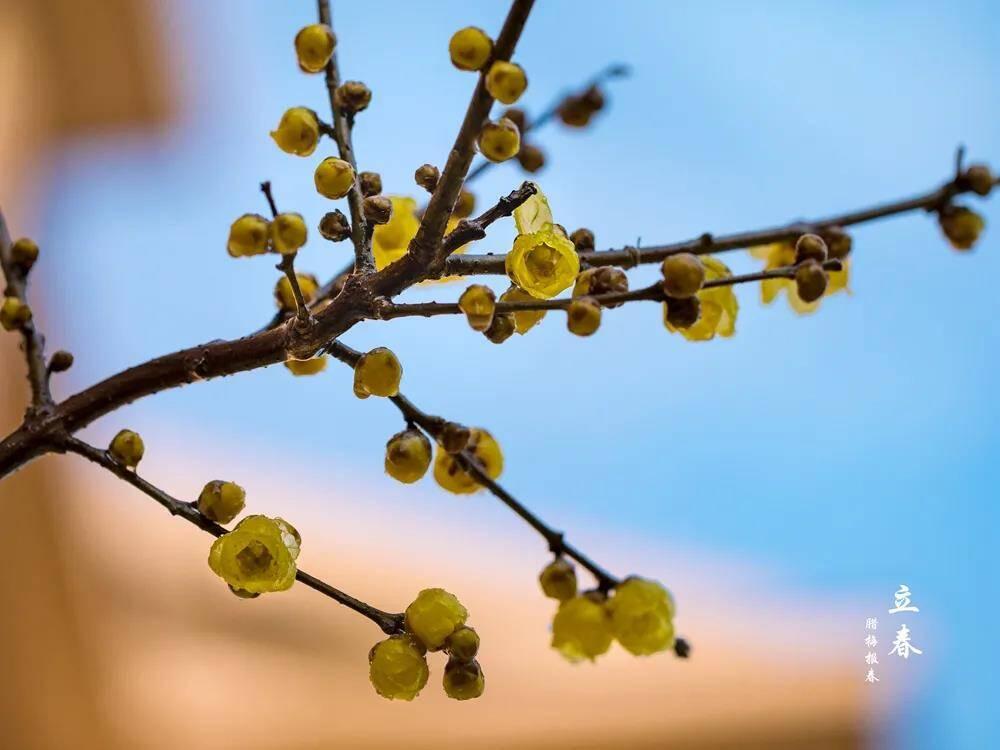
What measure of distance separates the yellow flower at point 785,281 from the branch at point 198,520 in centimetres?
27

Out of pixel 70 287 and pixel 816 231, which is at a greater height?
pixel 70 287

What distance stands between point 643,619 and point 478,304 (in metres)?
0.14

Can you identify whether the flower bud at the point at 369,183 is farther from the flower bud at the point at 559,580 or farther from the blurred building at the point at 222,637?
the blurred building at the point at 222,637

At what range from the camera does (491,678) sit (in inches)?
57.4

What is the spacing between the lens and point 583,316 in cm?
40

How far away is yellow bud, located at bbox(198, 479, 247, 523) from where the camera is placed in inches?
19.3

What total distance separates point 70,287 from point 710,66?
1.00m

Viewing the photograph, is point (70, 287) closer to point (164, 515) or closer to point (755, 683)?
point (164, 515)

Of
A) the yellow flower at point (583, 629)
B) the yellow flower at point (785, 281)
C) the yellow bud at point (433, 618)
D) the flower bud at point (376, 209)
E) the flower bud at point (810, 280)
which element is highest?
the yellow flower at point (785, 281)

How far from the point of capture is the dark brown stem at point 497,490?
15.6 inches

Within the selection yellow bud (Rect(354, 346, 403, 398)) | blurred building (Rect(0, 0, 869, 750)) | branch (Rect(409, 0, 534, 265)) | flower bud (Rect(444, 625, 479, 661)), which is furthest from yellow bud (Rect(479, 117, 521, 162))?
blurred building (Rect(0, 0, 869, 750))

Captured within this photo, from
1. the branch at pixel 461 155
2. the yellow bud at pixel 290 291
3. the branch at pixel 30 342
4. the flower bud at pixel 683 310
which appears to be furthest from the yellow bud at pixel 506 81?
the branch at pixel 30 342

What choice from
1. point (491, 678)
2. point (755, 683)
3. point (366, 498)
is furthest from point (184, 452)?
point (755, 683)

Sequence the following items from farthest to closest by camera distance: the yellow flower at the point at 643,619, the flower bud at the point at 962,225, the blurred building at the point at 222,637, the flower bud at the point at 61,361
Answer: the blurred building at the point at 222,637, the flower bud at the point at 61,361, the flower bud at the point at 962,225, the yellow flower at the point at 643,619
